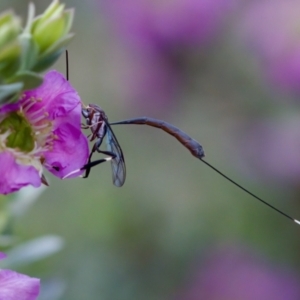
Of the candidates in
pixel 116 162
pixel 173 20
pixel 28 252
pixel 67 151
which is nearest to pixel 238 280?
pixel 173 20

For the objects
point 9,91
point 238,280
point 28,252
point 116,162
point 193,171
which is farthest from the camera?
point 193,171

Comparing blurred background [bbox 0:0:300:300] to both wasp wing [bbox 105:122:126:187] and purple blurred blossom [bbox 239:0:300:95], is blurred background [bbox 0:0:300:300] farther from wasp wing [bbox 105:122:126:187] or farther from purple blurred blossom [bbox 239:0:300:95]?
wasp wing [bbox 105:122:126:187]

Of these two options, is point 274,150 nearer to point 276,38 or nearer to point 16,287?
point 276,38

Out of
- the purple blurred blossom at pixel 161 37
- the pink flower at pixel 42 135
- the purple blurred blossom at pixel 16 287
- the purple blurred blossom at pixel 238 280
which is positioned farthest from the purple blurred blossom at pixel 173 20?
the purple blurred blossom at pixel 16 287

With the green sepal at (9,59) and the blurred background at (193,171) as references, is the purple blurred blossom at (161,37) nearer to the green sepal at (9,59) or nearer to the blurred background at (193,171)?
the blurred background at (193,171)

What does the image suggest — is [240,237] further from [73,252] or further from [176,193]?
[73,252]

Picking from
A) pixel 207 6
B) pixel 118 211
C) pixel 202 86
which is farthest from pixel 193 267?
pixel 207 6

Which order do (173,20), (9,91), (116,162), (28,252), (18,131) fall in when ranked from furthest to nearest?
(173,20), (28,252), (116,162), (18,131), (9,91)
